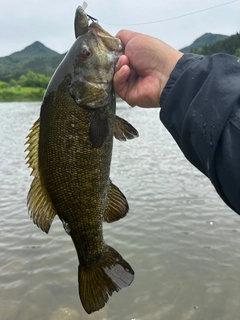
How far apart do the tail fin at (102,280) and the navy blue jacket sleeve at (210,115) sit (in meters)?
0.98

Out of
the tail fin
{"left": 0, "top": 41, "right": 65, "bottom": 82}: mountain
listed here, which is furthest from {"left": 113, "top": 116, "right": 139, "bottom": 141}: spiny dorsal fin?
{"left": 0, "top": 41, "right": 65, "bottom": 82}: mountain

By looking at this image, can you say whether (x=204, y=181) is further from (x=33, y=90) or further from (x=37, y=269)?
(x=33, y=90)

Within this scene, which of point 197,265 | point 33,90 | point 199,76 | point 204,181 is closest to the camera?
point 199,76

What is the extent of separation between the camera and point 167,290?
5.27m

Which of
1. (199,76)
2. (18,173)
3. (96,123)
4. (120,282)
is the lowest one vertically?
(18,173)

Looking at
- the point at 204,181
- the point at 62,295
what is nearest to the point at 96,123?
the point at 62,295

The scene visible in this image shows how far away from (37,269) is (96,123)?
4425 mm

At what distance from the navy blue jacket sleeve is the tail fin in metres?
0.98

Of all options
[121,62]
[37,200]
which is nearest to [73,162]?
[37,200]

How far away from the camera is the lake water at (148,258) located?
4.88m

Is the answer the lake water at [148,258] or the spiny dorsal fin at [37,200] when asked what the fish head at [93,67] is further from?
the lake water at [148,258]

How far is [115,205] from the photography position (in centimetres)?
256

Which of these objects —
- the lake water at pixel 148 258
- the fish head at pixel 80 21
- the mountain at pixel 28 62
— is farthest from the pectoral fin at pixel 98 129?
the mountain at pixel 28 62

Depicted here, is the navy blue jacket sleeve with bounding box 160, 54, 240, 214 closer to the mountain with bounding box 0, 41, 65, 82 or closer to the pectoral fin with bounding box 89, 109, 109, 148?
the pectoral fin with bounding box 89, 109, 109, 148
